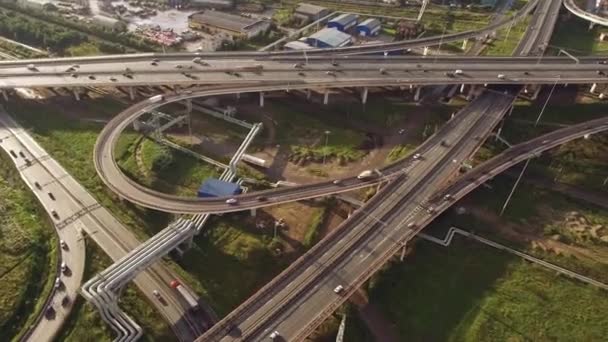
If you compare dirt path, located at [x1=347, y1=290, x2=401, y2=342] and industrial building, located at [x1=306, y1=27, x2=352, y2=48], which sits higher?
industrial building, located at [x1=306, y1=27, x2=352, y2=48]

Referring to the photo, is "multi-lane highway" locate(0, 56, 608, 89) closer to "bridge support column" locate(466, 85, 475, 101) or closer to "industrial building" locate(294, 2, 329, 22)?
"bridge support column" locate(466, 85, 475, 101)

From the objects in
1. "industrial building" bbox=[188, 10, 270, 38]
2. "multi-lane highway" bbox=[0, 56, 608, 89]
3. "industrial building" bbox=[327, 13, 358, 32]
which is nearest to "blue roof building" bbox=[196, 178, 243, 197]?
"multi-lane highway" bbox=[0, 56, 608, 89]

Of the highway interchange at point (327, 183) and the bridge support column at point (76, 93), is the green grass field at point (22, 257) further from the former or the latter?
the bridge support column at point (76, 93)

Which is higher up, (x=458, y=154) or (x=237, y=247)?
(x=458, y=154)

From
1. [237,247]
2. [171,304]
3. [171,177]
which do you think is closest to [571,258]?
[237,247]

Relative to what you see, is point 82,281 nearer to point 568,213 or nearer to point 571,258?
point 571,258
